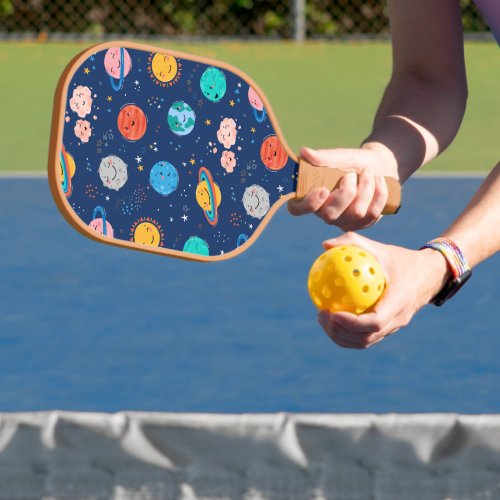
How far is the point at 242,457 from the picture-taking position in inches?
90.5

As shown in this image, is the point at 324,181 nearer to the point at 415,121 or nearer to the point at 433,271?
the point at 415,121

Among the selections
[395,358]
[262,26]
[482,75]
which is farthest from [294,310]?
[262,26]

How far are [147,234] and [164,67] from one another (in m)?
0.31

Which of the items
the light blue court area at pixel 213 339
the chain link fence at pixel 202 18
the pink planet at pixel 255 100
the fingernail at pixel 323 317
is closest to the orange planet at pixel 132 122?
the pink planet at pixel 255 100

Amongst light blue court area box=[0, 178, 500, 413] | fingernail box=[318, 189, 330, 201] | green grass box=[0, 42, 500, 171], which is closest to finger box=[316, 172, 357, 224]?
fingernail box=[318, 189, 330, 201]

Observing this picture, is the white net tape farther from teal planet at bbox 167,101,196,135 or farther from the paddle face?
teal planet at bbox 167,101,196,135

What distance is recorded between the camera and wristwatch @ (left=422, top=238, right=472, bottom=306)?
2189 mm

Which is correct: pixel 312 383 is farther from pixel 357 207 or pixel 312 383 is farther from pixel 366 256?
pixel 366 256

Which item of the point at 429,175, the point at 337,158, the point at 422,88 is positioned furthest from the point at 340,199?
the point at 429,175

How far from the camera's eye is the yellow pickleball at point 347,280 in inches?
82.5

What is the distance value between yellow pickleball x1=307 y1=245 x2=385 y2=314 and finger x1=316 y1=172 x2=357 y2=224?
0.77ft

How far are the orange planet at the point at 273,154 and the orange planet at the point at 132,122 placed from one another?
1.09 feet

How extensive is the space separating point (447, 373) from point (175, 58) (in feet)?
7.21

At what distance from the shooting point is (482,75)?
10875 mm
